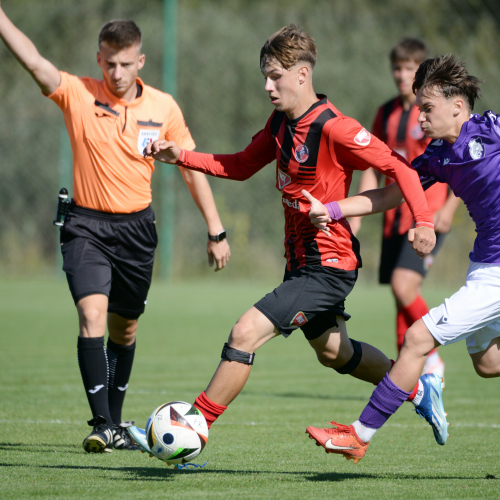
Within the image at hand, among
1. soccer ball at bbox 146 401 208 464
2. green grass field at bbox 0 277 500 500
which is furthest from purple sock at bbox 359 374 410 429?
soccer ball at bbox 146 401 208 464

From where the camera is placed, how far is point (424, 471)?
154 inches

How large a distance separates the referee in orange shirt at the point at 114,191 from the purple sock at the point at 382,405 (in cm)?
158

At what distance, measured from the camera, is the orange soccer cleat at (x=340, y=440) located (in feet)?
11.6

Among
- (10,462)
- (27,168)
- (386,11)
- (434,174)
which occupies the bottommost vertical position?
(10,462)

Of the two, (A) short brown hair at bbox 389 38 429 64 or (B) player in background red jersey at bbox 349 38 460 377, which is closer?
(B) player in background red jersey at bbox 349 38 460 377

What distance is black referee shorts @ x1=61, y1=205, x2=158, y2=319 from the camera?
4612mm

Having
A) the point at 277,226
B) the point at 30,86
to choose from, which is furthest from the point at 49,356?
the point at 30,86

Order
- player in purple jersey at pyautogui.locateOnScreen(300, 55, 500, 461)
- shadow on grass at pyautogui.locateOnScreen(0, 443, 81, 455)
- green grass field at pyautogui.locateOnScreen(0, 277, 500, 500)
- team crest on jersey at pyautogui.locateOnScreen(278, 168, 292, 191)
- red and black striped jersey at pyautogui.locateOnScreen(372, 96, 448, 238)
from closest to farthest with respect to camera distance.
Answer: green grass field at pyautogui.locateOnScreen(0, 277, 500, 500), player in purple jersey at pyautogui.locateOnScreen(300, 55, 500, 461), team crest on jersey at pyautogui.locateOnScreen(278, 168, 292, 191), shadow on grass at pyautogui.locateOnScreen(0, 443, 81, 455), red and black striped jersey at pyautogui.locateOnScreen(372, 96, 448, 238)

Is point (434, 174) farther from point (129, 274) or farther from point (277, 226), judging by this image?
point (277, 226)

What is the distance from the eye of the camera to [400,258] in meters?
6.46

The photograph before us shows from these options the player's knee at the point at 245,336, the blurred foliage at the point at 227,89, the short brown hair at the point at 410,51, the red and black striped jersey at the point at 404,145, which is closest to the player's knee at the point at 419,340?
the player's knee at the point at 245,336

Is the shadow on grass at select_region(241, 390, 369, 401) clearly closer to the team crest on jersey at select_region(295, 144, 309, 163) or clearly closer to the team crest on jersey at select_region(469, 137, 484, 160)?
the team crest on jersey at select_region(295, 144, 309, 163)

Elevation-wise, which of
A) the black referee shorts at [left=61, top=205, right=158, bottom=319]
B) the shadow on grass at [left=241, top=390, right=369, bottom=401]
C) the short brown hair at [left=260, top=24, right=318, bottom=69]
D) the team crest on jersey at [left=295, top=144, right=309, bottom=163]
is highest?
the short brown hair at [left=260, top=24, right=318, bottom=69]

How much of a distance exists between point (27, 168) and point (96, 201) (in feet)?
45.6
